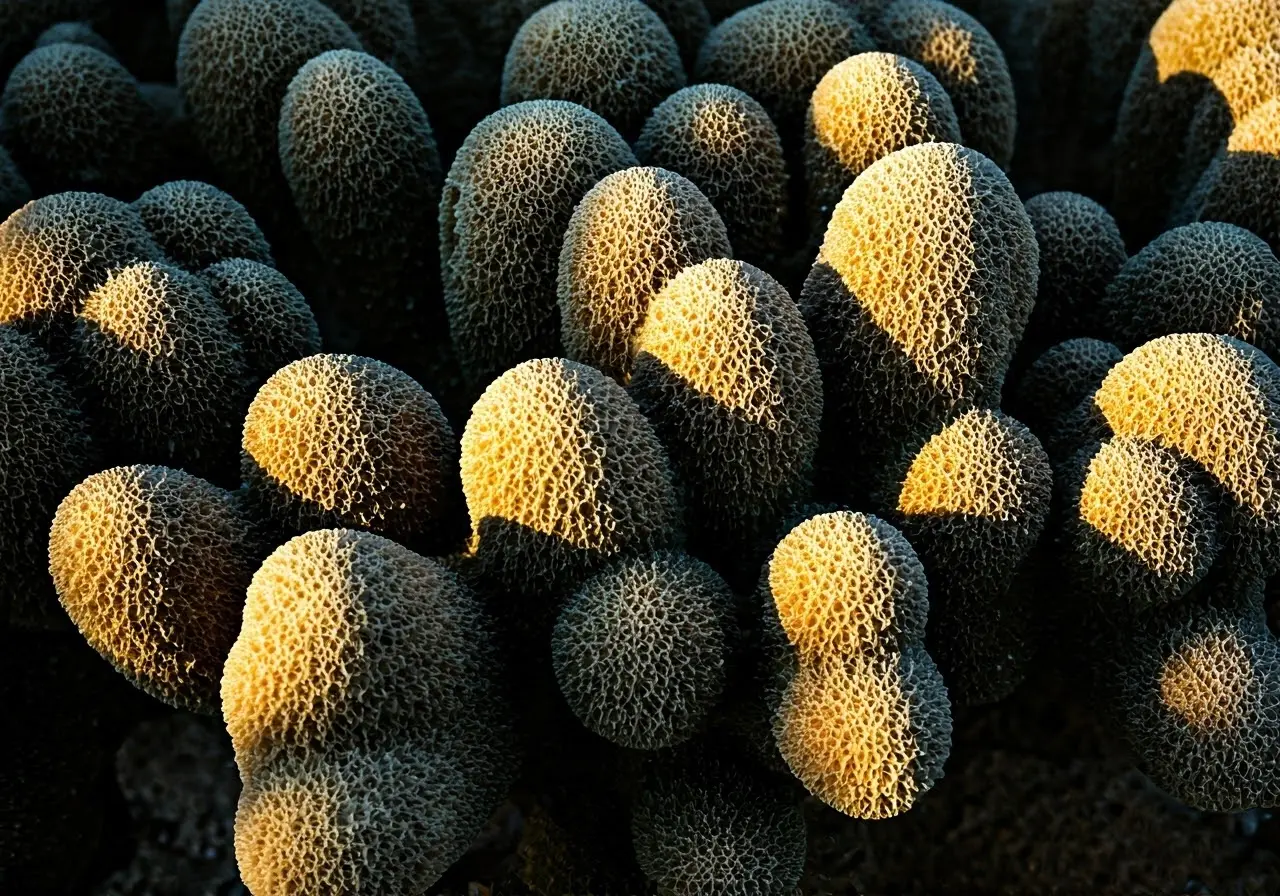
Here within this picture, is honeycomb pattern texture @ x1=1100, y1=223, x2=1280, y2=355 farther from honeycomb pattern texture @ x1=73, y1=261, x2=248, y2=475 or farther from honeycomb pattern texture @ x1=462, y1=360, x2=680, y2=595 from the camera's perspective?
honeycomb pattern texture @ x1=73, y1=261, x2=248, y2=475

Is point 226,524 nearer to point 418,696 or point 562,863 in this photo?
point 418,696

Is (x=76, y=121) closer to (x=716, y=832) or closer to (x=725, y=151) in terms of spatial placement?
(x=725, y=151)

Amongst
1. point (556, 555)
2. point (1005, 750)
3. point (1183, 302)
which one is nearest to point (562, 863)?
point (556, 555)

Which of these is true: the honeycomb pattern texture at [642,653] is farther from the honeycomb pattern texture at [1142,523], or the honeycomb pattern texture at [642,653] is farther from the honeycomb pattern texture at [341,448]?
the honeycomb pattern texture at [1142,523]

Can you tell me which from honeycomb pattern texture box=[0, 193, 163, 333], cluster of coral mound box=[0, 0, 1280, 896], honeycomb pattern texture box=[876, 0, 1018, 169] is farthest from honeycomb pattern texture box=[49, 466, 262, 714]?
honeycomb pattern texture box=[876, 0, 1018, 169]

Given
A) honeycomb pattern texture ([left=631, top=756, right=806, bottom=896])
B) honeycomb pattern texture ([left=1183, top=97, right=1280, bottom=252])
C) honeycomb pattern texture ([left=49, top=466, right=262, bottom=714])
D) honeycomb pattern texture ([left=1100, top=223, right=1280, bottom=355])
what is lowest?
honeycomb pattern texture ([left=631, top=756, right=806, bottom=896])

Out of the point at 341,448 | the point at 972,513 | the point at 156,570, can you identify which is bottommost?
the point at 156,570

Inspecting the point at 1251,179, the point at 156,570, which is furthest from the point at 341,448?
the point at 1251,179
